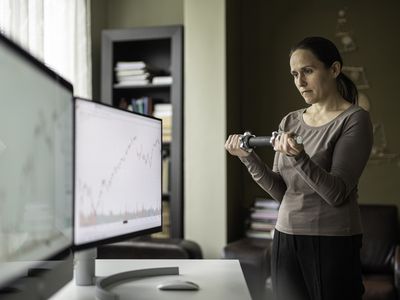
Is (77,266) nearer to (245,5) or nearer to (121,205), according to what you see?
(121,205)

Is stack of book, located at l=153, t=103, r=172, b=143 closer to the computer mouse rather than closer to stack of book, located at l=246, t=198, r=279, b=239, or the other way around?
stack of book, located at l=246, t=198, r=279, b=239

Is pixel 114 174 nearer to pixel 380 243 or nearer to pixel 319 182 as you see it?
pixel 319 182

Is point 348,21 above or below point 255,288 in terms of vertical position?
above

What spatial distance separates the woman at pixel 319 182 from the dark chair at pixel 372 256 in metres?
1.00

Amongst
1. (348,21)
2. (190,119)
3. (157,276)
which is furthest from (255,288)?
(348,21)

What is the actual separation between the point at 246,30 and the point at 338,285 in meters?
2.18

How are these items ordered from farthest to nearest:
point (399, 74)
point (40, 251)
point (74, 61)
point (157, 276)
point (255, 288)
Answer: point (399, 74) → point (74, 61) → point (255, 288) → point (157, 276) → point (40, 251)

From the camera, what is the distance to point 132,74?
9.92ft

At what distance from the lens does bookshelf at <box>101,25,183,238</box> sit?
288 centimetres

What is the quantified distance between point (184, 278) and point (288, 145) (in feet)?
1.32

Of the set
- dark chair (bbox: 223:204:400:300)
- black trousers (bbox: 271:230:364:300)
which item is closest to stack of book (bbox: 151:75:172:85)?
dark chair (bbox: 223:204:400:300)

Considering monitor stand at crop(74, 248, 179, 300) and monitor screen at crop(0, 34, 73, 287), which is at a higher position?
monitor screen at crop(0, 34, 73, 287)

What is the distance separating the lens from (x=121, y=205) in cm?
108

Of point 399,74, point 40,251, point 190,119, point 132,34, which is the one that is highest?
point 132,34
